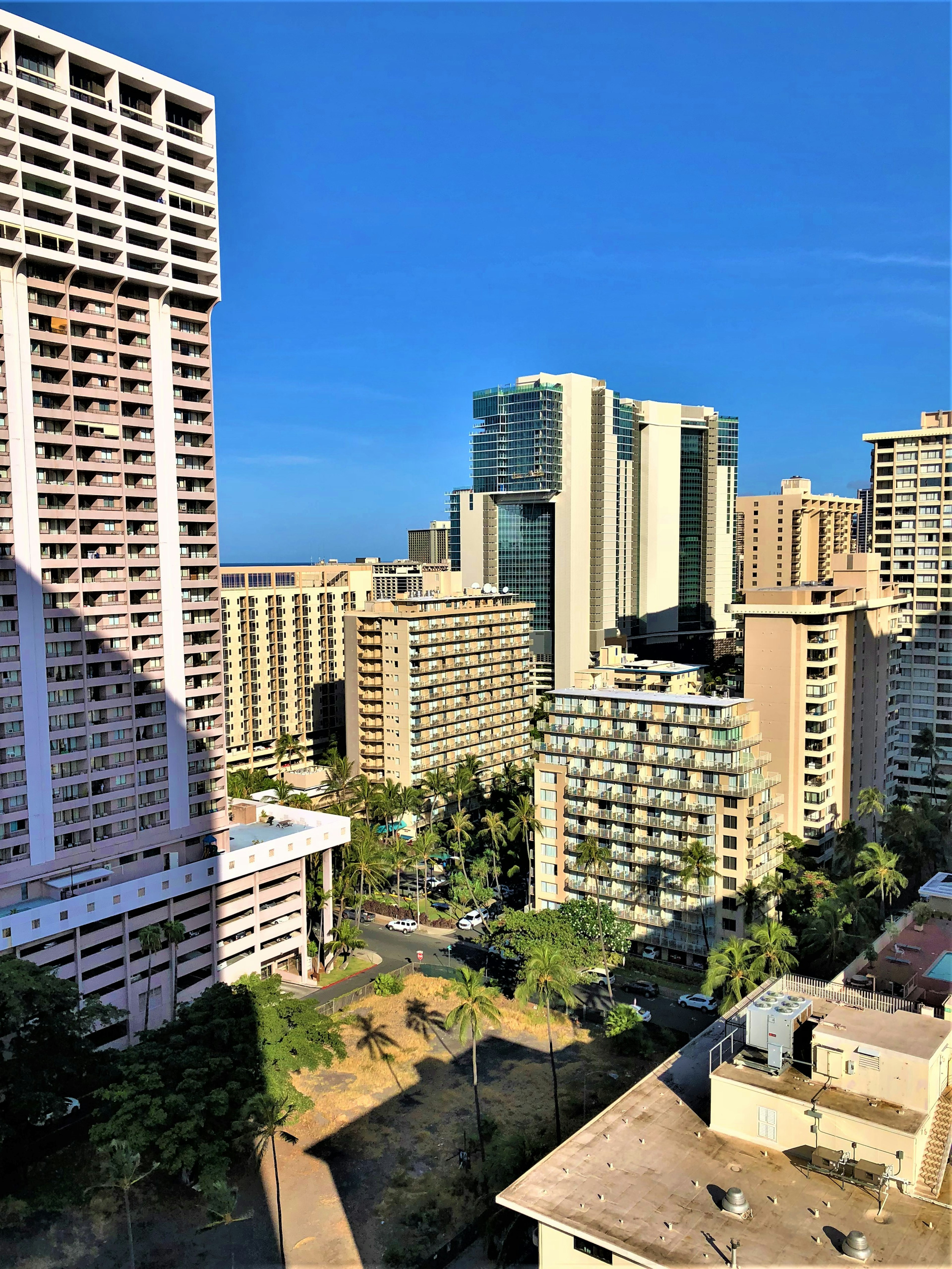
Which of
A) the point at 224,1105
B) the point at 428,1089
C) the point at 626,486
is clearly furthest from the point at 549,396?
the point at 224,1105

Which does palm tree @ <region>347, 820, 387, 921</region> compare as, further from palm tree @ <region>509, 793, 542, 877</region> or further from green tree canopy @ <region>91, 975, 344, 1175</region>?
green tree canopy @ <region>91, 975, 344, 1175</region>

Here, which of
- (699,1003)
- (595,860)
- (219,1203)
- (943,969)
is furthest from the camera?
(595,860)

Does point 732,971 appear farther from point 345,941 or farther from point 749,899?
point 345,941

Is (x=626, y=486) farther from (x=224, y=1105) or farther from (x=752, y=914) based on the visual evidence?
(x=224, y=1105)

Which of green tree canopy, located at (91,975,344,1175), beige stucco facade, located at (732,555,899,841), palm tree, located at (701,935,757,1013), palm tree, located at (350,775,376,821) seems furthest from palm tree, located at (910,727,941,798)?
green tree canopy, located at (91,975,344,1175)

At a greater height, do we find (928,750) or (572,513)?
(572,513)

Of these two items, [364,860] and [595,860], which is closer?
[595,860]

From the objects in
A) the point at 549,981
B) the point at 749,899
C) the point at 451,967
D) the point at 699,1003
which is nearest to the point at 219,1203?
the point at 549,981
